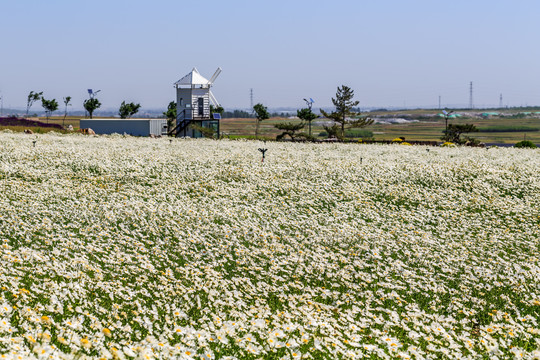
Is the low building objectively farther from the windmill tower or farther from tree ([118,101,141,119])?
tree ([118,101,141,119])

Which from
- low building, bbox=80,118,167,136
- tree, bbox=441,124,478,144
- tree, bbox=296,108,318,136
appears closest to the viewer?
low building, bbox=80,118,167,136

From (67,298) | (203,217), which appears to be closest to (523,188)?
(203,217)

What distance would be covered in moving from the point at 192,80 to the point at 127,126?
11282 mm

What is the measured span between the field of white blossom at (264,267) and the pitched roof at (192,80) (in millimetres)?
43019

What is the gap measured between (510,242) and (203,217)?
8.20 metres

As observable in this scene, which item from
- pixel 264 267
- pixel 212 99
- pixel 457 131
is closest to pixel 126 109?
pixel 212 99

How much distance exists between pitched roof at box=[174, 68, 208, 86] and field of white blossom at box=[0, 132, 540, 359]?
4302 cm

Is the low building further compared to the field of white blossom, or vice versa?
the low building

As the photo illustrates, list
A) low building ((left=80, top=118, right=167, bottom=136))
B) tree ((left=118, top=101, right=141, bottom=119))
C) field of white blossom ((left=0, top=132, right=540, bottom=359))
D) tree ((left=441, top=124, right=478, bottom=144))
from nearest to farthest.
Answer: field of white blossom ((left=0, top=132, right=540, bottom=359)) < low building ((left=80, top=118, right=167, bottom=136)) < tree ((left=441, top=124, right=478, bottom=144)) < tree ((left=118, top=101, right=141, bottom=119))

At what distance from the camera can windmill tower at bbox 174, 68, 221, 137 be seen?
59688 millimetres

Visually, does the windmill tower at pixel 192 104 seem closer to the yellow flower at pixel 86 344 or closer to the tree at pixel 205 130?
the tree at pixel 205 130

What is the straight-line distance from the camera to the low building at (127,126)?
54969mm

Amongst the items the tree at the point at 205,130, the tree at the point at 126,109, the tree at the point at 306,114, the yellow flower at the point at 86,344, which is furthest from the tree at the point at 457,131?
the yellow flower at the point at 86,344

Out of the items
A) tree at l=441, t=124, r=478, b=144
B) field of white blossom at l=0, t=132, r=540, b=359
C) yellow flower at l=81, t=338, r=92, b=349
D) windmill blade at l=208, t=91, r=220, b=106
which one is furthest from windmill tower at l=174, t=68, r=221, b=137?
yellow flower at l=81, t=338, r=92, b=349
